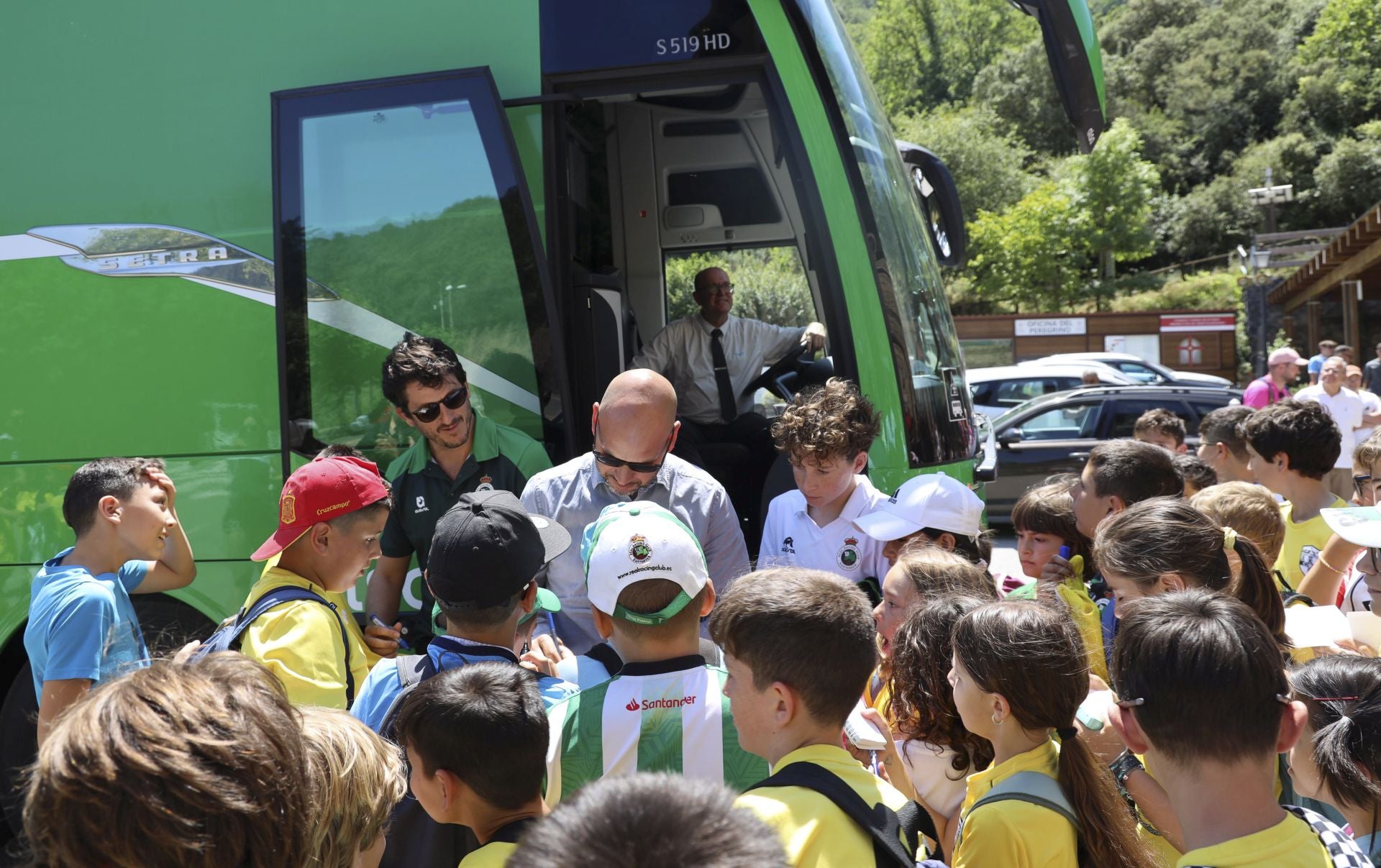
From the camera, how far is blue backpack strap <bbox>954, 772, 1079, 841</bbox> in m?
2.02

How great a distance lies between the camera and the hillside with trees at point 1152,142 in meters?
48.0

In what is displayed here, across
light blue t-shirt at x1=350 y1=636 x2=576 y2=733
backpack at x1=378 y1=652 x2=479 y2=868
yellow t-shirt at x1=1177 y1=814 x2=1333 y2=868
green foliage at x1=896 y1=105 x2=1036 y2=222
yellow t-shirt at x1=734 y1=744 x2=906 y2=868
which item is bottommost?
backpack at x1=378 y1=652 x2=479 y2=868

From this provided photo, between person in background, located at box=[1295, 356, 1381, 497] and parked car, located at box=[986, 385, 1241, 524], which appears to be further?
parked car, located at box=[986, 385, 1241, 524]

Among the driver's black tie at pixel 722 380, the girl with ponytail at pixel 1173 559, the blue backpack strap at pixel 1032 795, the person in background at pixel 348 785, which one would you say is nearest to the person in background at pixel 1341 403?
the driver's black tie at pixel 722 380

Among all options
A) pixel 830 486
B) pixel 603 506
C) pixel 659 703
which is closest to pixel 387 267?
pixel 603 506

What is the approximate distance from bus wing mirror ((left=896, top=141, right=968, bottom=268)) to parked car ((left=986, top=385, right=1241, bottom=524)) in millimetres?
7475

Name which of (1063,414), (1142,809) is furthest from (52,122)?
(1063,414)

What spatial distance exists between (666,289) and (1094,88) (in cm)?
260

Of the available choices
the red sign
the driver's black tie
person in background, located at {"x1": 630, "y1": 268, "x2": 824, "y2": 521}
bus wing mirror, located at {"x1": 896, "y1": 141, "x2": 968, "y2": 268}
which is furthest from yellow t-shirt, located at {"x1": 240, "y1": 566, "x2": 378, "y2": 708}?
the red sign

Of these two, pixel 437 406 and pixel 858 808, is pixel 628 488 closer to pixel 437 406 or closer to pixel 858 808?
pixel 437 406

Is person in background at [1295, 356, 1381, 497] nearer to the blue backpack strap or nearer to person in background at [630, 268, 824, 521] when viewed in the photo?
person in background at [630, 268, 824, 521]

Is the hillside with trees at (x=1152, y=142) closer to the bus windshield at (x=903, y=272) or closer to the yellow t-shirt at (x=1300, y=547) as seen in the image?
the bus windshield at (x=903, y=272)

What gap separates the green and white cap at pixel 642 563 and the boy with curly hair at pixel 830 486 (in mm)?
1405

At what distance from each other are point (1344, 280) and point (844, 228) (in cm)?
2706
